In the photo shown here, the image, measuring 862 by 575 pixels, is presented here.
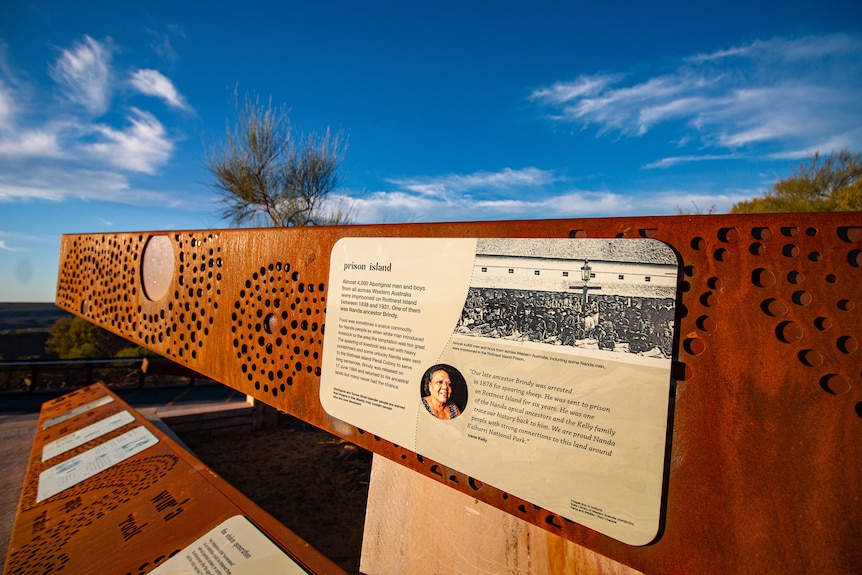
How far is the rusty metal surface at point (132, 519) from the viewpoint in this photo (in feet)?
4.82

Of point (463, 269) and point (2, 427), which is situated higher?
point (463, 269)

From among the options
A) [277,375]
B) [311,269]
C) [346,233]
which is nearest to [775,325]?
[346,233]

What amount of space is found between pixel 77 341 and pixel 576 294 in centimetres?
1465

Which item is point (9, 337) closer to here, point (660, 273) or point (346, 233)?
point (346, 233)

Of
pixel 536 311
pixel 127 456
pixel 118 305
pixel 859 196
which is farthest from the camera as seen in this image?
pixel 859 196

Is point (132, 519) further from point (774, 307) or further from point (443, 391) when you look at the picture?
point (774, 307)

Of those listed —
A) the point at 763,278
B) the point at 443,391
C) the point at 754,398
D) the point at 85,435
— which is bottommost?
the point at 85,435

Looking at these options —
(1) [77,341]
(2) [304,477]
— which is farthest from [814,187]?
(1) [77,341]

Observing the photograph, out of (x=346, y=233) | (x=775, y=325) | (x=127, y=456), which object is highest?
(x=346, y=233)

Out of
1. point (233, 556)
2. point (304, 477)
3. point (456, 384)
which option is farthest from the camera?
point (304, 477)

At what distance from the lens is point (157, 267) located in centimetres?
242

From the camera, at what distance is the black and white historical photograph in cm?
89

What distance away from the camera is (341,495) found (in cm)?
469

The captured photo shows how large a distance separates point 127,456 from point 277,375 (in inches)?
52.5
